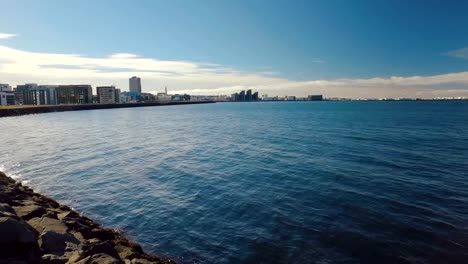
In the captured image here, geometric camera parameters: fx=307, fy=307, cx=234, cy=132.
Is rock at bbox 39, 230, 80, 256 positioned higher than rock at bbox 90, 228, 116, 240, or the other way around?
rock at bbox 39, 230, 80, 256

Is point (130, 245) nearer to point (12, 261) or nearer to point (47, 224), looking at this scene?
point (47, 224)

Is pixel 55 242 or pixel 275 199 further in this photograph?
pixel 275 199

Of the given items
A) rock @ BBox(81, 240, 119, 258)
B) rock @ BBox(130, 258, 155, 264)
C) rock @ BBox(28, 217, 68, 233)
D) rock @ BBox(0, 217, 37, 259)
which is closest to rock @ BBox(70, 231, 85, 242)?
rock @ BBox(28, 217, 68, 233)


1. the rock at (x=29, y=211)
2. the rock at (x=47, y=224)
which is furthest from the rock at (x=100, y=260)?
the rock at (x=29, y=211)

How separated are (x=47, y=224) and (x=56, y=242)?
263 cm

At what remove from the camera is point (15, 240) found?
396 inches

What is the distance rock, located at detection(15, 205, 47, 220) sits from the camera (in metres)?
14.4

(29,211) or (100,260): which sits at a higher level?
(100,260)

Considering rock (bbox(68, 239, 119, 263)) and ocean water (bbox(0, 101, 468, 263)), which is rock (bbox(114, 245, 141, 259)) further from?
ocean water (bbox(0, 101, 468, 263))

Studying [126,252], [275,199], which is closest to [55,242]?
[126,252]

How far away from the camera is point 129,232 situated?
16203mm

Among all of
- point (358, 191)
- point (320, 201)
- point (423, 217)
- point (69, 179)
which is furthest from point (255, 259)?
point (69, 179)

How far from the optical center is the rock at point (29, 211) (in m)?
14.4

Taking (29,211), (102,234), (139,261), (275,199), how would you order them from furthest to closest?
(275,199) → (29,211) → (102,234) → (139,261)
